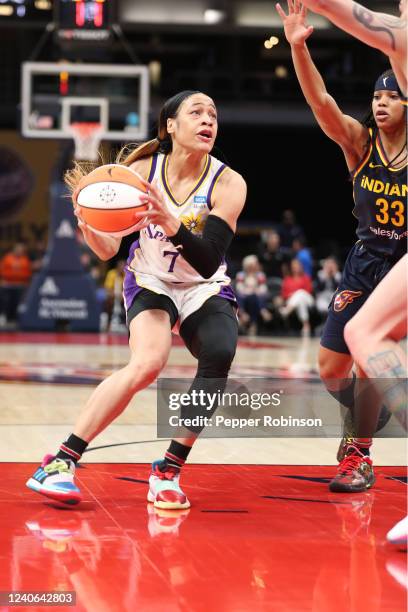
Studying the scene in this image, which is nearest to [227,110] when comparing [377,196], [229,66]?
[229,66]

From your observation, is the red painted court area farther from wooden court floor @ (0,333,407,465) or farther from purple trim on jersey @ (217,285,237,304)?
purple trim on jersey @ (217,285,237,304)

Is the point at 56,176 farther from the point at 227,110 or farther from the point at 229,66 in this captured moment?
the point at 229,66

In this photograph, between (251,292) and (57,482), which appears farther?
(251,292)

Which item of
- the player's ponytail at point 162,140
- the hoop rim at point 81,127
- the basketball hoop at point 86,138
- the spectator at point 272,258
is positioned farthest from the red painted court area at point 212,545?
the spectator at point 272,258

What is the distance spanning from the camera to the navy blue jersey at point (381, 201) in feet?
15.3

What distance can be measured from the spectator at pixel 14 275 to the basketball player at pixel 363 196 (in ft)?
48.6

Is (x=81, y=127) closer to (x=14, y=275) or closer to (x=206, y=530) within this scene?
(x=14, y=275)

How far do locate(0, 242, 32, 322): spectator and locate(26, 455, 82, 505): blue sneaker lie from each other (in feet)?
49.8

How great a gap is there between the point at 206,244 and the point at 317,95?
97 centimetres

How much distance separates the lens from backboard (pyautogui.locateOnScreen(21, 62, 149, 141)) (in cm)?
1600

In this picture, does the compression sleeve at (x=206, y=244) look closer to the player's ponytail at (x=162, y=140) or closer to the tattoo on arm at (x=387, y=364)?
the player's ponytail at (x=162, y=140)

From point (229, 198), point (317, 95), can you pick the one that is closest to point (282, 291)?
point (317, 95)

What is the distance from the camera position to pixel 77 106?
16094 millimetres

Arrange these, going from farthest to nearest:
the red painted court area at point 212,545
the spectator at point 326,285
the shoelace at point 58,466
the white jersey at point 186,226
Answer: the spectator at point 326,285 → the white jersey at point 186,226 → the shoelace at point 58,466 → the red painted court area at point 212,545
